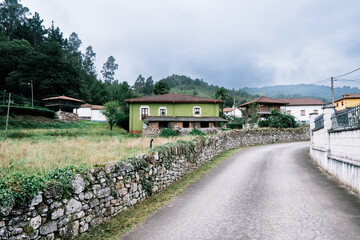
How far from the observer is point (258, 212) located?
256 inches

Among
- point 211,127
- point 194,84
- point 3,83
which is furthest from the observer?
point 194,84

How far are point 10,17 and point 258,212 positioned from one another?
85831mm

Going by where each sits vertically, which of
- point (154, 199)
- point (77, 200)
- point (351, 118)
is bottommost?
point (154, 199)

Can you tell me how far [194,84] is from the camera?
178 meters

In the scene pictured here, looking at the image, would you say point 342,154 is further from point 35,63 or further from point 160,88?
point 35,63

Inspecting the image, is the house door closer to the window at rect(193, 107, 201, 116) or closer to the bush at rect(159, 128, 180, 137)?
the bush at rect(159, 128, 180, 137)

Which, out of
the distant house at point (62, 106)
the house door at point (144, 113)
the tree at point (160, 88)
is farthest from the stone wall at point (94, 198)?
the tree at point (160, 88)

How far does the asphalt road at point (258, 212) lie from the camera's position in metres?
5.20

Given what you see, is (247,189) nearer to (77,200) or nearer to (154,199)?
(154,199)

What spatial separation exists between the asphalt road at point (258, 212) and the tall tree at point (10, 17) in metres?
78.1

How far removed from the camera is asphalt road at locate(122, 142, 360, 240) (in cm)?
520

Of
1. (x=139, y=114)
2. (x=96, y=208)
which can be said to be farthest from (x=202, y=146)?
(x=139, y=114)

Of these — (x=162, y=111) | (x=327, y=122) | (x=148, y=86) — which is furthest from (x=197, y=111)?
(x=148, y=86)

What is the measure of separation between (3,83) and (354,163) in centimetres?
6685
